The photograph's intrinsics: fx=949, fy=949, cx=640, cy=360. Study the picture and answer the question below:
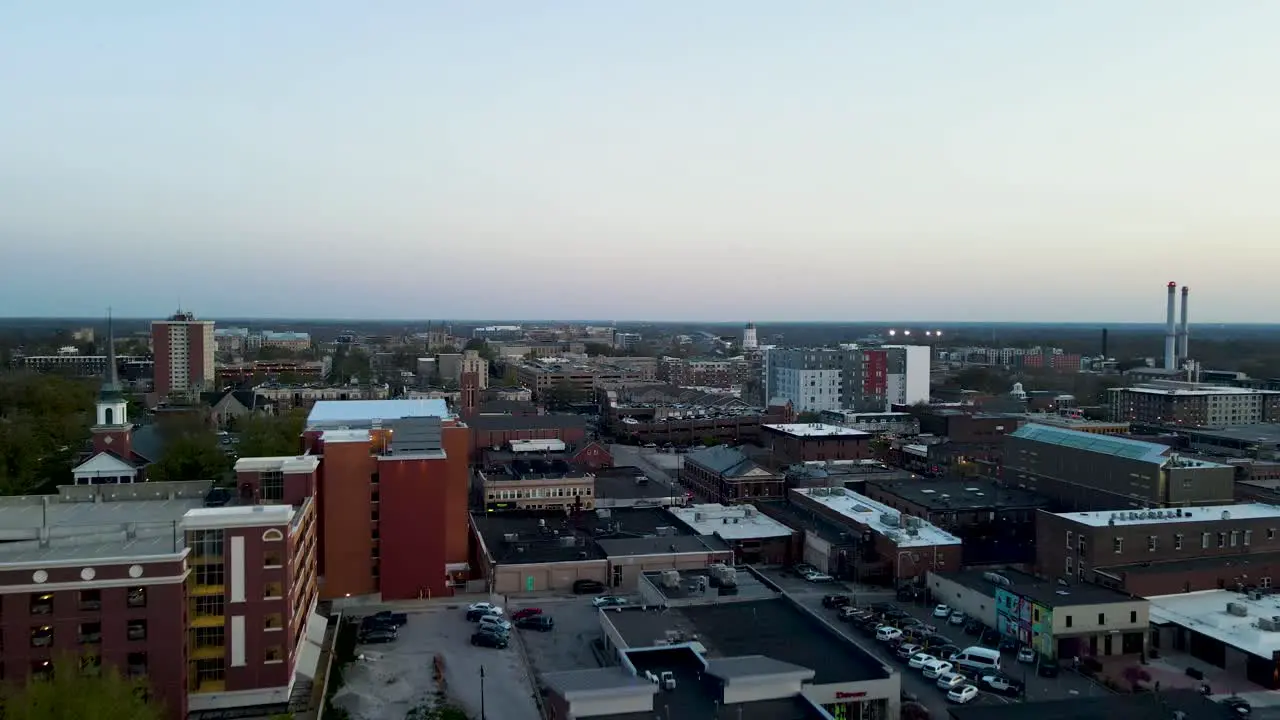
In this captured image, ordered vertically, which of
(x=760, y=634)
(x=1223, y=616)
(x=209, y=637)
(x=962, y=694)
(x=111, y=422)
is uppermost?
(x=111, y=422)

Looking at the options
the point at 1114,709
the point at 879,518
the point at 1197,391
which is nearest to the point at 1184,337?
the point at 1197,391

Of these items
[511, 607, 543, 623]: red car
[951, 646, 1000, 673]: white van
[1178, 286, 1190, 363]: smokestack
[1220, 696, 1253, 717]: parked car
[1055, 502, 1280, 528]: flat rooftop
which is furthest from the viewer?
[1178, 286, 1190, 363]: smokestack

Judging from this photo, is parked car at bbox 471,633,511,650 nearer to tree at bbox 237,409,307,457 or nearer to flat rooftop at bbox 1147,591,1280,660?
tree at bbox 237,409,307,457

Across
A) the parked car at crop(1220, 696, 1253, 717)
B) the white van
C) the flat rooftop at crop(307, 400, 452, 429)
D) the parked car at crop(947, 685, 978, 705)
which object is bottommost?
the parked car at crop(947, 685, 978, 705)

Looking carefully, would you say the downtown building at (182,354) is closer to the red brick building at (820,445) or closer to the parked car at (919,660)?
the red brick building at (820,445)

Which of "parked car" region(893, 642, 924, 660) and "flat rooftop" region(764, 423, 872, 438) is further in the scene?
"flat rooftop" region(764, 423, 872, 438)

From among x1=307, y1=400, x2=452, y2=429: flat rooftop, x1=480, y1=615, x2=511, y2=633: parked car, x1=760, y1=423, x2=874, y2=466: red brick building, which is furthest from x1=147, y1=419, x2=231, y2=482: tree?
x1=760, y1=423, x2=874, y2=466: red brick building

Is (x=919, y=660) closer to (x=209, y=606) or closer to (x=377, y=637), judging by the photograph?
(x=377, y=637)
